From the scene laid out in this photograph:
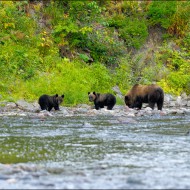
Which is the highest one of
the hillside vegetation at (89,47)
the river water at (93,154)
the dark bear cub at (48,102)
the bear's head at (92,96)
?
the hillside vegetation at (89,47)

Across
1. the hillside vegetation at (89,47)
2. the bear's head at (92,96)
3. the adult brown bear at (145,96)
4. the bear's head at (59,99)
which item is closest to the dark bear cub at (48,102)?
the bear's head at (59,99)

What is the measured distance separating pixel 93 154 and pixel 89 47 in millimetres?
16287

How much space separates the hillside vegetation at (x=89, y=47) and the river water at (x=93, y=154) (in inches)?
245

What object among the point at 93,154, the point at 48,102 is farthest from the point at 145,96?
the point at 93,154

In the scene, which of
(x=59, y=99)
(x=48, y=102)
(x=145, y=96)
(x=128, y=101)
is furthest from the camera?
(x=128, y=101)

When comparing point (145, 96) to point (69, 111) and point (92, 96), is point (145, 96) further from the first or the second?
point (69, 111)

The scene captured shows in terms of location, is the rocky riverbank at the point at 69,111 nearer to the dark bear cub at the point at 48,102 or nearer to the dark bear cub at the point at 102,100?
the dark bear cub at the point at 48,102

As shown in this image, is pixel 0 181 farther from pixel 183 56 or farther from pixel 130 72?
pixel 183 56

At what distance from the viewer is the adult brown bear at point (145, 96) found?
2138 cm

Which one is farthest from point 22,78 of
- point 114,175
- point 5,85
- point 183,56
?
point 114,175

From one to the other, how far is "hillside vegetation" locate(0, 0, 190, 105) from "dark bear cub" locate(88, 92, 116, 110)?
Result: 0.71m

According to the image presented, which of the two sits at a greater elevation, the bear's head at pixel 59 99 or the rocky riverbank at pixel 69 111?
the bear's head at pixel 59 99

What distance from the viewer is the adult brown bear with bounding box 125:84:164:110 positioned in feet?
70.1

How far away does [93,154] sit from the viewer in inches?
434
